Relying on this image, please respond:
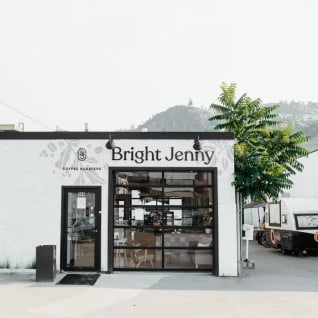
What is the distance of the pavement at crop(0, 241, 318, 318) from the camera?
789cm

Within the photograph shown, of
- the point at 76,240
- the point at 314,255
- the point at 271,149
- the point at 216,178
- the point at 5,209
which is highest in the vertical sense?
the point at 271,149

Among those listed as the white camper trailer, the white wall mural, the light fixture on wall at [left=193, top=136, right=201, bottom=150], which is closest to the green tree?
the light fixture on wall at [left=193, top=136, right=201, bottom=150]

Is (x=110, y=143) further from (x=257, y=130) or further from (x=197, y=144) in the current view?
(x=257, y=130)

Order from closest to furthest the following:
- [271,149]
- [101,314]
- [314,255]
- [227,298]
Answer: [101,314] < [227,298] < [271,149] < [314,255]

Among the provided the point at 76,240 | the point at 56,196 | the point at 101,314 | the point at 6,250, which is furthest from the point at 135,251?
the point at 101,314

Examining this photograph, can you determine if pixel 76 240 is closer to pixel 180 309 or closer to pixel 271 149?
pixel 180 309

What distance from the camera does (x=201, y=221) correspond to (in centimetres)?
1208

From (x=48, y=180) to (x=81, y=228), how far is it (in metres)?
1.57

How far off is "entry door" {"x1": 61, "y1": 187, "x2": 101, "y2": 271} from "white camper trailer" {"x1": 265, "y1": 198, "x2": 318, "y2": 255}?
963 centimetres

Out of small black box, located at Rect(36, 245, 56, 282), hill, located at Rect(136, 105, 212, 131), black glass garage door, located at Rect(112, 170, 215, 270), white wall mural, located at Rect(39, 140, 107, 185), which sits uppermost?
hill, located at Rect(136, 105, 212, 131)

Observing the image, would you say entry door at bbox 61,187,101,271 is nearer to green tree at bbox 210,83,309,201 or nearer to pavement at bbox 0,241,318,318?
pavement at bbox 0,241,318,318

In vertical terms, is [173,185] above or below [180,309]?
above

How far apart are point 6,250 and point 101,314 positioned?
523 centimetres

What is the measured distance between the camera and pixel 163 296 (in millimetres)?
9172
